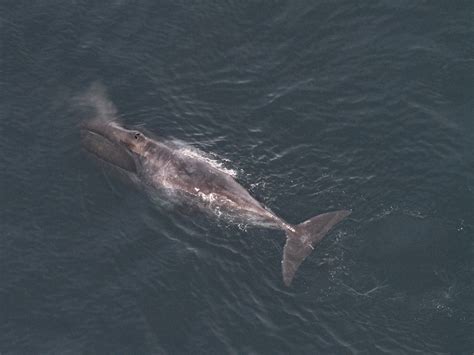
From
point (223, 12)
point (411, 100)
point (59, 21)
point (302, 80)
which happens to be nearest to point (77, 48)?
point (59, 21)

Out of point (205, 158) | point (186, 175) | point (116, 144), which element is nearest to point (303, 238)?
point (205, 158)

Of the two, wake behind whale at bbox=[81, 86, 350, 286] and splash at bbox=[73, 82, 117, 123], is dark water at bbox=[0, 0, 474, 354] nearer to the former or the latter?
splash at bbox=[73, 82, 117, 123]

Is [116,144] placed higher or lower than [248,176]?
higher

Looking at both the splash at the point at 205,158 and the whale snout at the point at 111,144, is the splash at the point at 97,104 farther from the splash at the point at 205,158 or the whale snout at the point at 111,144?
the splash at the point at 205,158

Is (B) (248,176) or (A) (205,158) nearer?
(B) (248,176)

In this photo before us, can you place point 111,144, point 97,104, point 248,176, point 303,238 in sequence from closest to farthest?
point 303,238 → point 248,176 → point 111,144 → point 97,104

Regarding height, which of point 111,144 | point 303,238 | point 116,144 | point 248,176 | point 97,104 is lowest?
point 303,238

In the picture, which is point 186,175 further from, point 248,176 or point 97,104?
point 97,104
